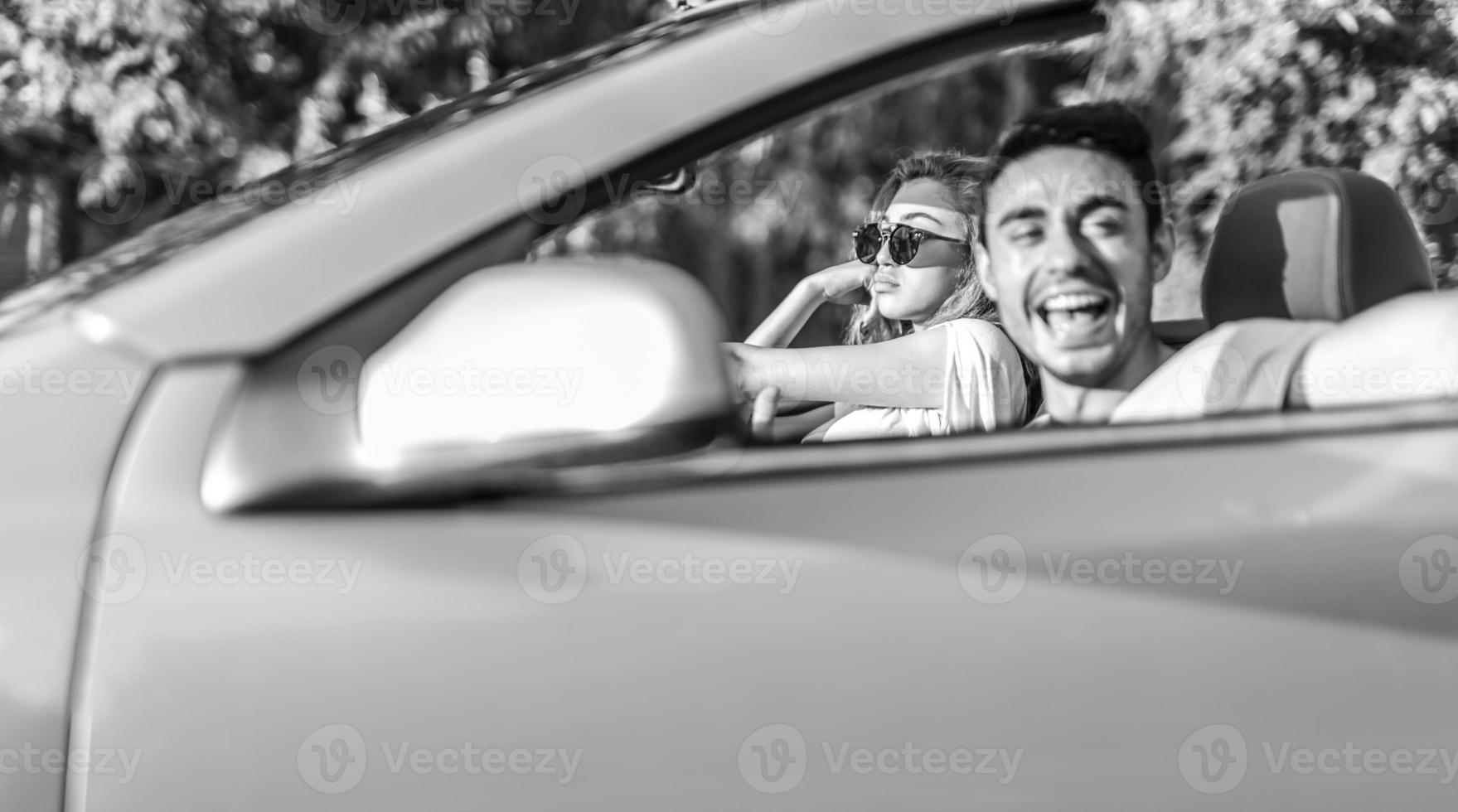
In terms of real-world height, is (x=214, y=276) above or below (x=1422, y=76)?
below

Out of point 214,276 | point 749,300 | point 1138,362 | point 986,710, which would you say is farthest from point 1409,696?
point 749,300

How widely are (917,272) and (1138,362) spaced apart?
0.79 metres

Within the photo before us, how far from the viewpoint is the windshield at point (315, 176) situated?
148 cm

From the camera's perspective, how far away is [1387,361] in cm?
156

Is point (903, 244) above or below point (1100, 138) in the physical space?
above

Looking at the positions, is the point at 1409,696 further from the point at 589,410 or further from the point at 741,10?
the point at 741,10

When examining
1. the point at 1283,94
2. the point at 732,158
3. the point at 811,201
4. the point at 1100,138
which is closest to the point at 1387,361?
the point at 1100,138

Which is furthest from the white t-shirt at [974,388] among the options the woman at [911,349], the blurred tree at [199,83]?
the blurred tree at [199,83]

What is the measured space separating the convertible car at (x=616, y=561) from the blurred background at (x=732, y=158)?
95 centimetres

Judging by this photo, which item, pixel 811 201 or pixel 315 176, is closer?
pixel 315 176

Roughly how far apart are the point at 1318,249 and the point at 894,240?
2.82 feet

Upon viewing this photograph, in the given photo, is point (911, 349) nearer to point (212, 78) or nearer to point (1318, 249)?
point (1318, 249)

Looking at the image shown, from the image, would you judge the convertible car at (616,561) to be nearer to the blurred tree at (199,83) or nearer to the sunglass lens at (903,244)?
the sunglass lens at (903,244)

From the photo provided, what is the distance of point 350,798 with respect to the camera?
1.27 metres
